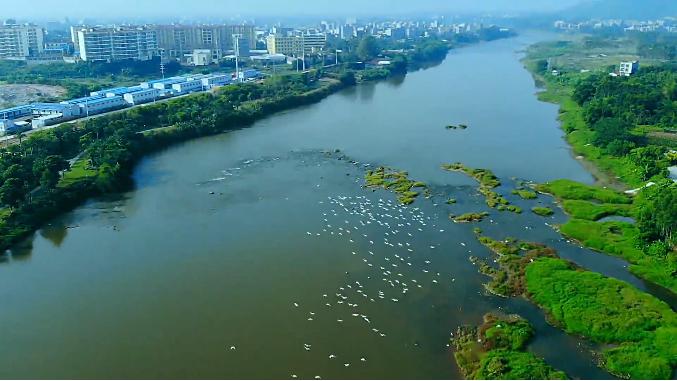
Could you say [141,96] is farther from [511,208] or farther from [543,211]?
[543,211]

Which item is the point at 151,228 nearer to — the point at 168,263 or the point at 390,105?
the point at 168,263

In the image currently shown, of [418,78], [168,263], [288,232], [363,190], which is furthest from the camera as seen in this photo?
[418,78]

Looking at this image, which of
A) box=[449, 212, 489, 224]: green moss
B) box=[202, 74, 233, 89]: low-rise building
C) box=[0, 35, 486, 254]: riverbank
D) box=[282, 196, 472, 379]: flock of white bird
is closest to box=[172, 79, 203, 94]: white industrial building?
box=[202, 74, 233, 89]: low-rise building

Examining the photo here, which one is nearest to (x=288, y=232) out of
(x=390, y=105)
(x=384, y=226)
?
(x=384, y=226)

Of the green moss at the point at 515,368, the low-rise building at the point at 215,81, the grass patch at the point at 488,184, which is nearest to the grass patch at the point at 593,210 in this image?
the grass patch at the point at 488,184

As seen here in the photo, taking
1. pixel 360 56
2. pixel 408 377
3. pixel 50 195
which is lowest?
pixel 408 377

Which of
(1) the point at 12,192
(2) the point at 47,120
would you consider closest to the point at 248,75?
(2) the point at 47,120
